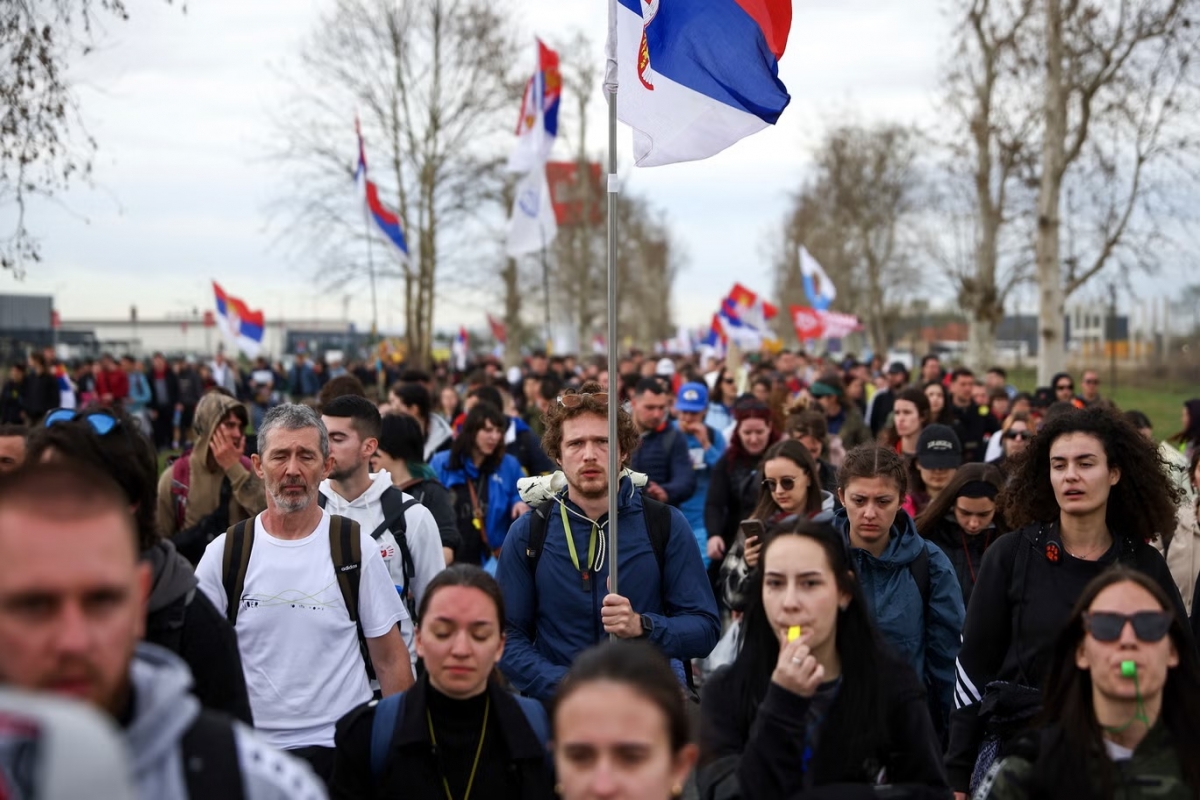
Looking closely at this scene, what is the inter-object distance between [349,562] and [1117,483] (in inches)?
111

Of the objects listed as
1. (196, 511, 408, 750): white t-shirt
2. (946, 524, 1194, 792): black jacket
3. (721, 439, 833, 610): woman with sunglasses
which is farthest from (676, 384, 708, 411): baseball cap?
(196, 511, 408, 750): white t-shirt

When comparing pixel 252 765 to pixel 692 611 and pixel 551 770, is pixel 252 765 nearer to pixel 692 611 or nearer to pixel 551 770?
pixel 551 770

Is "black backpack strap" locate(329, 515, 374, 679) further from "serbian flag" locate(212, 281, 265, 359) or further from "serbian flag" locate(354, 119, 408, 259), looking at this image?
"serbian flag" locate(212, 281, 265, 359)

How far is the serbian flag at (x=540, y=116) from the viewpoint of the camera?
20.1m

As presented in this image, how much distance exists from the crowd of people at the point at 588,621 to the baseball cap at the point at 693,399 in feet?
13.2

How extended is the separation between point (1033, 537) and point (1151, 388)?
45.4 m

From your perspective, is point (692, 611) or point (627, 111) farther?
point (627, 111)

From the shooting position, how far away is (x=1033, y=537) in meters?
4.72

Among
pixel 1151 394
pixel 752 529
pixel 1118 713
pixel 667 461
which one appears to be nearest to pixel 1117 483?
pixel 752 529

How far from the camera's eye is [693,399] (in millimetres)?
11648

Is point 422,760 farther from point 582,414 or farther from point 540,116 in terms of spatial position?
point 540,116

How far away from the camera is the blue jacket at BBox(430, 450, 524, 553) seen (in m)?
9.03

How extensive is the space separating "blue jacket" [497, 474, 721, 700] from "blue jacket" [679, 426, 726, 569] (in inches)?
156

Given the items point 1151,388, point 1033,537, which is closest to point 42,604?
point 1033,537
